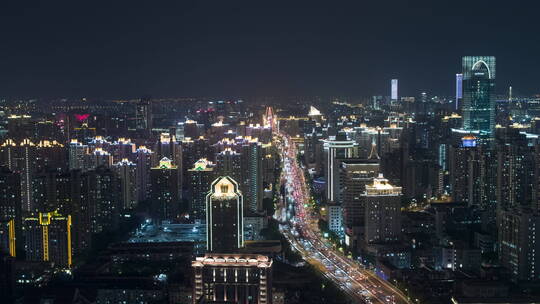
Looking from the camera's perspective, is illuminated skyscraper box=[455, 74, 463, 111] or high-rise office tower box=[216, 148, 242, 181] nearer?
high-rise office tower box=[216, 148, 242, 181]

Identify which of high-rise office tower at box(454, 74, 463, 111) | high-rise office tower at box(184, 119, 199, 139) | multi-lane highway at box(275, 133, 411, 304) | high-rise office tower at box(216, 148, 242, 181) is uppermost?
high-rise office tower at box(454, 74, 463, 111)

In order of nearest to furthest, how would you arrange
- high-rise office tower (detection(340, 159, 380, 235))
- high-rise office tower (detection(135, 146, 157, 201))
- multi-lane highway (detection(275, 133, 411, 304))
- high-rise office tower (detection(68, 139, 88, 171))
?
multi-lane highway (detection(275, 133, 411, 304)), high-rise office tower (detection(340, 159, 380, 235)), high-rise office tower (detection(135, 146, 157, 201)), high-rise office tower (detection(68, 139, 88, 171))

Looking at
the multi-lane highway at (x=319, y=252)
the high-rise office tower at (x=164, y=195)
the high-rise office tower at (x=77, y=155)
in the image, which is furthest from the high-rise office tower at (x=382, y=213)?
the high-rise office tower at (x=77, y=155)

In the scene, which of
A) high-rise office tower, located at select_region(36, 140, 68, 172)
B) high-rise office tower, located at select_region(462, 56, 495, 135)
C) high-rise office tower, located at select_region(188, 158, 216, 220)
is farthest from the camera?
high-rise office tower, located at select_region(462, 56, 495, 135)

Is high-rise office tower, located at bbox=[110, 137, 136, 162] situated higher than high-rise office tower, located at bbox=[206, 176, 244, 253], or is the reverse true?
high-rise office tower, located at bbox=[110, 137, 136, 162]

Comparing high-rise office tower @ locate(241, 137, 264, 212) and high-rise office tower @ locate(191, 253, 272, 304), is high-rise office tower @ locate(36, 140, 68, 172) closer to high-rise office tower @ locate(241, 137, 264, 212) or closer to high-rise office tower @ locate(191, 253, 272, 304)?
high-rise office tower @ locate(241, 137, 264, 212)

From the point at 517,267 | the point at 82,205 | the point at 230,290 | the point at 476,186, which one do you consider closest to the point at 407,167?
the point at 476,186


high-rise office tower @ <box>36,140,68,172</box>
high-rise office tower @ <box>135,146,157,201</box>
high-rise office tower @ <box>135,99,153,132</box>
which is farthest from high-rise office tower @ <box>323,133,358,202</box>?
high-rise office tower @ <box>135,99,153,132</box>
